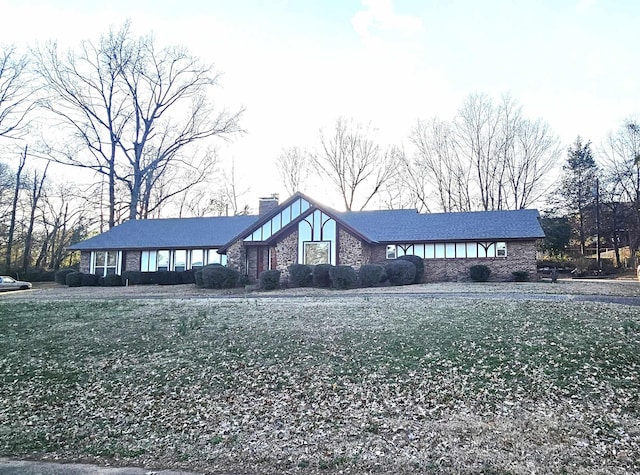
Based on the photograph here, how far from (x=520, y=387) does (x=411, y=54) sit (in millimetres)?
9209

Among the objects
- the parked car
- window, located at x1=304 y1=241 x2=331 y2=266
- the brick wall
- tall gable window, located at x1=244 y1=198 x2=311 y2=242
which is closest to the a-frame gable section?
tall gable window, located at x1=244 y1=198 x2=311 y2=242

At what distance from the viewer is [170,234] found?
30.6m

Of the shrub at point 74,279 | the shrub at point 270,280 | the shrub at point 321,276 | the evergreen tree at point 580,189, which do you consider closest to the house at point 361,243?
the shrub at point 321,276

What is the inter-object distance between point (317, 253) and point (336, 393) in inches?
673

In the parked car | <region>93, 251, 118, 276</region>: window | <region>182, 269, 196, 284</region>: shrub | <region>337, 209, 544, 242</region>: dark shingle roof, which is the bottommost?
the parked car

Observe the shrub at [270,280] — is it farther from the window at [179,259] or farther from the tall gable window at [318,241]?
the window at [179,259]

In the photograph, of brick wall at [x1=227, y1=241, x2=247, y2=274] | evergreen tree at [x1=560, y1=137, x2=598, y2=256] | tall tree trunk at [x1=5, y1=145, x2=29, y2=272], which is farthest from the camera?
evergreen tree at [x1=560, y1=137, x2=598, y2=256]

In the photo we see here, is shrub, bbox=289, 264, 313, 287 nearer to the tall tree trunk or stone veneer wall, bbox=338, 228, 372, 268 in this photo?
stone veneer wall, bbox=338, 228, 372, 268

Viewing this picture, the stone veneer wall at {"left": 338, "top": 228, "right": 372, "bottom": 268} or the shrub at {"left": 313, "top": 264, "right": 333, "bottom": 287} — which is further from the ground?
the stone veneer wall at {"left": 338, "top": 228, "right": 372, "bottom": 268}

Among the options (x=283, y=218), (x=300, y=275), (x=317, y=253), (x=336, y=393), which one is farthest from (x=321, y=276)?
(x=336, y=393)

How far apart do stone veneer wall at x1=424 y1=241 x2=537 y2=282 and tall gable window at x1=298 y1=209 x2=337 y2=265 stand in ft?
17.2

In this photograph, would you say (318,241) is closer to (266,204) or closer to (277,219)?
(277,219)

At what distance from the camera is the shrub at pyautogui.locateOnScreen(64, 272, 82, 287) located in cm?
2789

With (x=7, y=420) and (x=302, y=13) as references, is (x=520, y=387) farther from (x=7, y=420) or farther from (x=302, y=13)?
(x=302, y=13)
